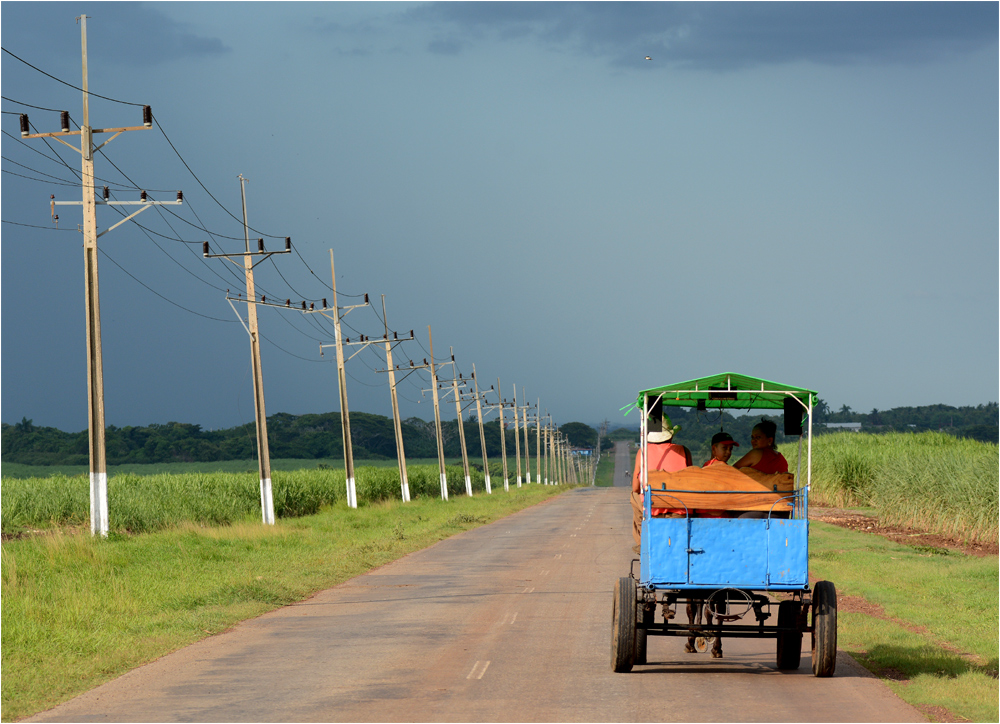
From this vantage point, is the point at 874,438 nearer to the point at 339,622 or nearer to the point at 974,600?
the point at 974,600

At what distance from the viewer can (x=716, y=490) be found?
10562mm

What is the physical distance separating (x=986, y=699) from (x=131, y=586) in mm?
13495

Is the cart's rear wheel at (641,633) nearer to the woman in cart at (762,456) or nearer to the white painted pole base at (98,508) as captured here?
the woman in cart at (762,456)

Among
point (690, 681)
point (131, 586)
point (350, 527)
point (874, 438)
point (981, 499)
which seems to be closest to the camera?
point (690, 681)

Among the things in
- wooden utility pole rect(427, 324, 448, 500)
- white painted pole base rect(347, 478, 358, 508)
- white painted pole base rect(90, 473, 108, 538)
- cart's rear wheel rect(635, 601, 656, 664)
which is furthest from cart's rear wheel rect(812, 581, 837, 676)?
wooden utility pole rect(427, 324, 448, 500)

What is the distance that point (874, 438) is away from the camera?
5853 centimetres

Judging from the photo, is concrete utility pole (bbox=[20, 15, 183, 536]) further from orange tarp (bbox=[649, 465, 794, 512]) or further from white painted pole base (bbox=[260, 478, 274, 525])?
orange tarp (bbox=[649, 465, 794, 512])

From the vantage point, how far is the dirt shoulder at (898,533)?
85.8ft

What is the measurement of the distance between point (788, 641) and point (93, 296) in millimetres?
19469

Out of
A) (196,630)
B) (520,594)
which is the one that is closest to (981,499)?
(520,594)

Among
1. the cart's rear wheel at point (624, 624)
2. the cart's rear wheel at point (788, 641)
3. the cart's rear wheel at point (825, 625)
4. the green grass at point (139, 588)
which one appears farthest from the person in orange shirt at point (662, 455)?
the green grass at point (139, 588)

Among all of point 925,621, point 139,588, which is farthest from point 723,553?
point 139,588

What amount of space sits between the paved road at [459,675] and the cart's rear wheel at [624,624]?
232mm

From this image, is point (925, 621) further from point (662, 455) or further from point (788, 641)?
point (662, 455)
